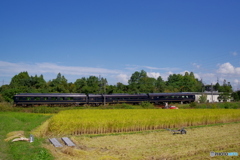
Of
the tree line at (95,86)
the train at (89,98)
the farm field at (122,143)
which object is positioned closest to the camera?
the farm field at (122,143)

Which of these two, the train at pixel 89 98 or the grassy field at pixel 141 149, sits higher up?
the train at pixel 89 98

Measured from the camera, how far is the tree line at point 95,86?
226ft

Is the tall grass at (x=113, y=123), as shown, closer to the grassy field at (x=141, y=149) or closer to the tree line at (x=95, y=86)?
the grassy field at (x=141, y=149)

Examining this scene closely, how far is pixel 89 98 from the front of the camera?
48469 millimetres

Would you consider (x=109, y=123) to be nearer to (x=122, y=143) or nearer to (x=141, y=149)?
(x=122, y=143)

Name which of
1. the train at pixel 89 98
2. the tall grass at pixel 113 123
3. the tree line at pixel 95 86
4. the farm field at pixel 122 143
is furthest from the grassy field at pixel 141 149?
the tree line at pixel 95 86

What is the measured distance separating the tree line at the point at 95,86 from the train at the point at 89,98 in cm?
1178

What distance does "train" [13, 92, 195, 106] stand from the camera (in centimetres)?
4466

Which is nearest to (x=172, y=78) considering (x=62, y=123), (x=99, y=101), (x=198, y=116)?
(x=99, y=101)

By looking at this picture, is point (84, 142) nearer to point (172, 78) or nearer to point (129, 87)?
point (129, 87)

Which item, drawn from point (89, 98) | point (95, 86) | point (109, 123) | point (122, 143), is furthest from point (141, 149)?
point (95, 86)

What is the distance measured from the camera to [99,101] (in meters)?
49.2

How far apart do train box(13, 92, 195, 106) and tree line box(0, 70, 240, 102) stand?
11.8 metres

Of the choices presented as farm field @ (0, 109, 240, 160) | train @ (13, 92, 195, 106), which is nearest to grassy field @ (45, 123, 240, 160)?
farm field @ (0, 109, 240, 160)
